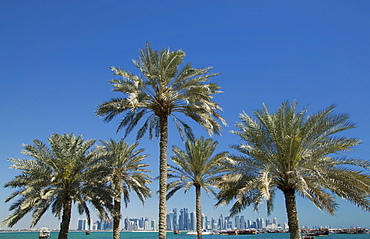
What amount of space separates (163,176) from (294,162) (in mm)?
6562

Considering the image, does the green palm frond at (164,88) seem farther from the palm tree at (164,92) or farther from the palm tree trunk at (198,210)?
the palm tree trunk at (198,210)

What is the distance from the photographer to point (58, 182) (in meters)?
19.3

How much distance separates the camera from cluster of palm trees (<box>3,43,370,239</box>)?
14359 mm

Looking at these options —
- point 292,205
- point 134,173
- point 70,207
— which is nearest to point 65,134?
point 70,207

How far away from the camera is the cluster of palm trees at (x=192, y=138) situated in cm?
1436

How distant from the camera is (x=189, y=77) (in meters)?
16.5

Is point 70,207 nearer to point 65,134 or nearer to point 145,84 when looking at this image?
point 65,134

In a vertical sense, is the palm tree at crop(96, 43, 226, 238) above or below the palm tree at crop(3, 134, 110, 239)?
above

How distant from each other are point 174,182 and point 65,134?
908 centimetres

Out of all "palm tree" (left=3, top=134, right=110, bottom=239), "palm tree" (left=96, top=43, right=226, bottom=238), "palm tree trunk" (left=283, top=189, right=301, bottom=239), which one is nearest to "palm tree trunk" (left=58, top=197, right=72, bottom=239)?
"palm tree" (left=3, top=134, right=110, bottom=239)

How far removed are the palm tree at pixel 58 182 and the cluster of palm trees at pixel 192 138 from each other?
2.3 inches

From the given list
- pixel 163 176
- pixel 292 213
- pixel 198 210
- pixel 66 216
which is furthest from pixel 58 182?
pixel 292 213

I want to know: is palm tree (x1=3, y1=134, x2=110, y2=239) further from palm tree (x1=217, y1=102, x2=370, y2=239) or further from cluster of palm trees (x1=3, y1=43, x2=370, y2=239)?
palm tree (x1=217, y1=102, x2=370, y2=239)

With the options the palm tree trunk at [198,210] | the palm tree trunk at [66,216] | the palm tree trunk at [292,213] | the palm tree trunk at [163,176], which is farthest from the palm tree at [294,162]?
the palm tree trunk at [66,216]
